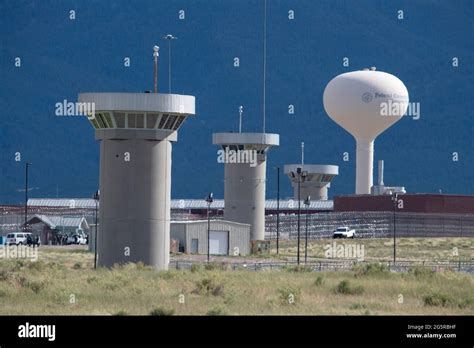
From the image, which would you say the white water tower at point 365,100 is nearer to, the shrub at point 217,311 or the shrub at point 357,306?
the shrub at point 357,306

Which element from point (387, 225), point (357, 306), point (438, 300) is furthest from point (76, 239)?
point (357, 306)

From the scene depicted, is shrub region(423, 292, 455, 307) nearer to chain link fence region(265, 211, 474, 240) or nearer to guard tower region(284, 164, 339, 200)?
chain link fence region(265, 211, 474, 240)

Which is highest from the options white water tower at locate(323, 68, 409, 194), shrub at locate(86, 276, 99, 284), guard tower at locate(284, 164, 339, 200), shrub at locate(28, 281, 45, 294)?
white water tower at locate(323, 68, 409, 194)

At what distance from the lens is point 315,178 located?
5157 inches

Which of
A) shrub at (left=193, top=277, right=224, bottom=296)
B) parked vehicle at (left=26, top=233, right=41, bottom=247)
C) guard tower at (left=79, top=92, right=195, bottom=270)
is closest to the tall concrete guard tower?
guard tower at (left=79, top=92, right=195, bottom=270)

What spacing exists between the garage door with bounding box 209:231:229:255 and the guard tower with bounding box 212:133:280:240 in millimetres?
10105

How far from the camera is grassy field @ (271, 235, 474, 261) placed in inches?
3150

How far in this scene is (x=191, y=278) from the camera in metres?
44.6

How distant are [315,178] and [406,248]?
133 ft

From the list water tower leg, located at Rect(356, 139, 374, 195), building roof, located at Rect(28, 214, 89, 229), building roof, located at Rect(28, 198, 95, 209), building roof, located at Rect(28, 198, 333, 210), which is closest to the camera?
building roof, located at Rect(28, 214, 89, 229)

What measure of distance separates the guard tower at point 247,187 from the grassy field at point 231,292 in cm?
4329

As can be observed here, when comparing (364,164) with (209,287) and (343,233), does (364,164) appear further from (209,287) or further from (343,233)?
(209,287)

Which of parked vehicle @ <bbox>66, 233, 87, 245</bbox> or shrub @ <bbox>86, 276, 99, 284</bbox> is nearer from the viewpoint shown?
shrub @ <bbox>86, 276, 99, 284</bbox>

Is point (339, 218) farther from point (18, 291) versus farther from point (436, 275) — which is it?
point (18, 291)
